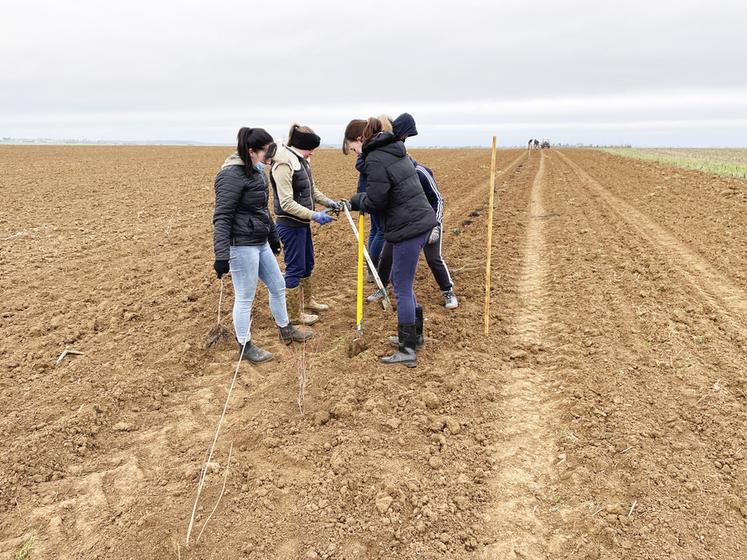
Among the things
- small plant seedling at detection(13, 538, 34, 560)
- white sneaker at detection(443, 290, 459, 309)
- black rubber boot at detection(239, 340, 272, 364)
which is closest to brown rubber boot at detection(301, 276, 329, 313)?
black rubber boot at detection(239, 340, 272, 364)

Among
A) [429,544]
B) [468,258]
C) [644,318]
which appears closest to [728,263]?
[644,318]

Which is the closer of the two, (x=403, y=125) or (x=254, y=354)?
(x=403, y=125)

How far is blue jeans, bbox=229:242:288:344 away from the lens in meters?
4.15

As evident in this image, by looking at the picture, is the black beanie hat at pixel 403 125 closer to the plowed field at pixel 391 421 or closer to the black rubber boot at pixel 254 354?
the plowed field at pixel 391 421

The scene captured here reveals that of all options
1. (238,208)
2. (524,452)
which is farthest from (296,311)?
(524,452)

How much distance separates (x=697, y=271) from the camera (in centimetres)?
674

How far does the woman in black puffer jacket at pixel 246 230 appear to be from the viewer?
3.81 m

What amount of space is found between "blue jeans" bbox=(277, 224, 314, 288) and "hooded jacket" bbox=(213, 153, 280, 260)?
643 mm

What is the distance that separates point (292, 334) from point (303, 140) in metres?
1.90

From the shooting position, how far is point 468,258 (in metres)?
7.82

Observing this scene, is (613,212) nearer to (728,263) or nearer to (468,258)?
(728,263)

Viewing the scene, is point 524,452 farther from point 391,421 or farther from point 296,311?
point 296,311

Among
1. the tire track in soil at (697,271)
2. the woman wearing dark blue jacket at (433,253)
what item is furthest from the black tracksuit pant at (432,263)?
the tire track in soil at (697,271)

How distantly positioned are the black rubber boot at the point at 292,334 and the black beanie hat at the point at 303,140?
5.75ft
